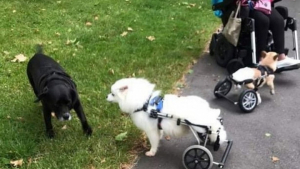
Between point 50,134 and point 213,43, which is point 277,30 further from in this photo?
point 50,134

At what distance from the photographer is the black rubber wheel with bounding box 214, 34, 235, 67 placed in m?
5.24

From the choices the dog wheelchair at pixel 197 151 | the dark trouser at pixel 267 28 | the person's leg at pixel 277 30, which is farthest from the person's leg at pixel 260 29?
the dog wheelchair at pixel 197 151

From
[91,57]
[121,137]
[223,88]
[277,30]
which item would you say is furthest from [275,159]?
[91,57]

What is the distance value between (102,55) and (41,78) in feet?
6.77

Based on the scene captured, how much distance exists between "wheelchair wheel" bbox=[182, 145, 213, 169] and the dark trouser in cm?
219

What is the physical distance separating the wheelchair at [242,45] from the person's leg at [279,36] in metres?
0.07

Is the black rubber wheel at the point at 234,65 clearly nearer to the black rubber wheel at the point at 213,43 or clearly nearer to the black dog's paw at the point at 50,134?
the black rubber wheel at the point at 213,43

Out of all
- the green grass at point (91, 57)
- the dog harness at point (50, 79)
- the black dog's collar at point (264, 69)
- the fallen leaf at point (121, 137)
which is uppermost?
the black dog's collar at point (264, 69)

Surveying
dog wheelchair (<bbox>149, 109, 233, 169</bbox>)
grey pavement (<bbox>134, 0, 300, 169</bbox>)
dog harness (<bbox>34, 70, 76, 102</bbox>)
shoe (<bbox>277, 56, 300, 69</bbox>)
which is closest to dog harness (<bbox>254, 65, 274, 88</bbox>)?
grey pavement (<bbox>134, 0, 300, 169</bbox>)

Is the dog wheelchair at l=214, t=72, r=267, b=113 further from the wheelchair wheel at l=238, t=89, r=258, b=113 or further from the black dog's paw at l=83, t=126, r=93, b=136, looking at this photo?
the black dog's paw at l=83, t=126, r=93, b=136

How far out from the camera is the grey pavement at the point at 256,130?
3.48m

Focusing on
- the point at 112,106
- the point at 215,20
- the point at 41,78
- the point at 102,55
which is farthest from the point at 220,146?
the point at 215,20

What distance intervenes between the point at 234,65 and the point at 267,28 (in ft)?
1.99

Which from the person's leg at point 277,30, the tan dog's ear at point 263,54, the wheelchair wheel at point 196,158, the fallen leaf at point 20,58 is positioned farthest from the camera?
the fallen leaf at point 20,58
